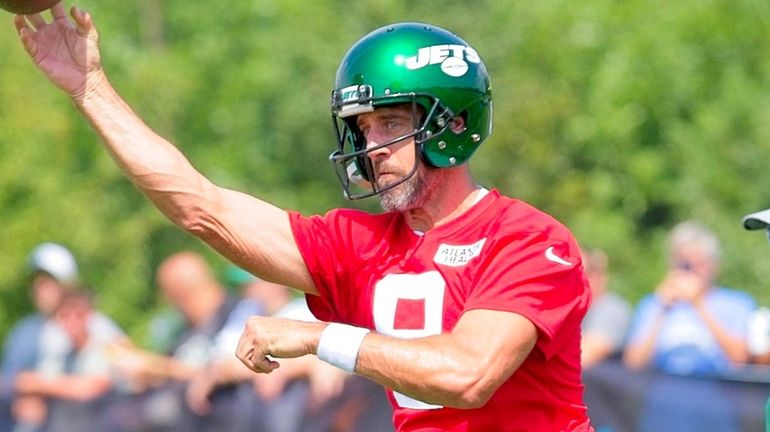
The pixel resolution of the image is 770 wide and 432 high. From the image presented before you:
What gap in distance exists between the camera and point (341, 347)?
495 centimetres

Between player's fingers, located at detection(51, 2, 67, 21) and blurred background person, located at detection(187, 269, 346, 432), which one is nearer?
player's fingers, located at detection(51, 2, 67, 21)

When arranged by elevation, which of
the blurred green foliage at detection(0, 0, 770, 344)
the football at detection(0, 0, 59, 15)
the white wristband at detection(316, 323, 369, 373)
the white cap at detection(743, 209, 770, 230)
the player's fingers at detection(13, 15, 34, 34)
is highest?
the football at detection(0, 0, 59, 15)

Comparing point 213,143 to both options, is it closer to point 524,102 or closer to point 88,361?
point 524,102

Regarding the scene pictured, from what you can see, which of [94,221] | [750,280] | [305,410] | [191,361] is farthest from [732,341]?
[94,221]

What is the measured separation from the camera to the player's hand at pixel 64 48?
18.1ft

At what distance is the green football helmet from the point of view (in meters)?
5.34

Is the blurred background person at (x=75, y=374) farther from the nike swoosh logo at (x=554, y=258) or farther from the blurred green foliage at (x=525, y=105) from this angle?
the blurred green foliage at (x=525, y=105)

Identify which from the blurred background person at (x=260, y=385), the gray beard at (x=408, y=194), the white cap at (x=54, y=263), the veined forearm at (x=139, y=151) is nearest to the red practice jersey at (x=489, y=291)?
the gray beard at (x=408, y=194)

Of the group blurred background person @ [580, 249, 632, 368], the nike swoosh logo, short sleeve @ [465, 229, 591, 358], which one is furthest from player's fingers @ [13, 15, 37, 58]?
blurred background person @ [580, 249, 632, 368]

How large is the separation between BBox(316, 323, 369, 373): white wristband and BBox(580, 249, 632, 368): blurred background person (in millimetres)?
4514

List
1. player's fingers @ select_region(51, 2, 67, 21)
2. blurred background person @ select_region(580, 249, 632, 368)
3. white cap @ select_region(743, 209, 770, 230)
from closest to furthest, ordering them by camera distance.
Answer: player's fingers @ select_region(51, 2, 67, 21)
white cap @ select_region(743, 209, 770, 230)
blurred background person @ select_region(580, 249, 632, 368)

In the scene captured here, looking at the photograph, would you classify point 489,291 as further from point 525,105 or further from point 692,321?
point 525,105

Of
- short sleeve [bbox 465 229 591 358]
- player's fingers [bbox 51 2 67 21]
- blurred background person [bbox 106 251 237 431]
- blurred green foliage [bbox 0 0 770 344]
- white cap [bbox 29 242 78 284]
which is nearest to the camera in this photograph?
short sleeve [bbox 465 229 591 358]

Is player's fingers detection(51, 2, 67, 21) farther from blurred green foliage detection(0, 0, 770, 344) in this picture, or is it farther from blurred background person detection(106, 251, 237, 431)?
blurred green foliage detection(0, 0, 770, 344)
